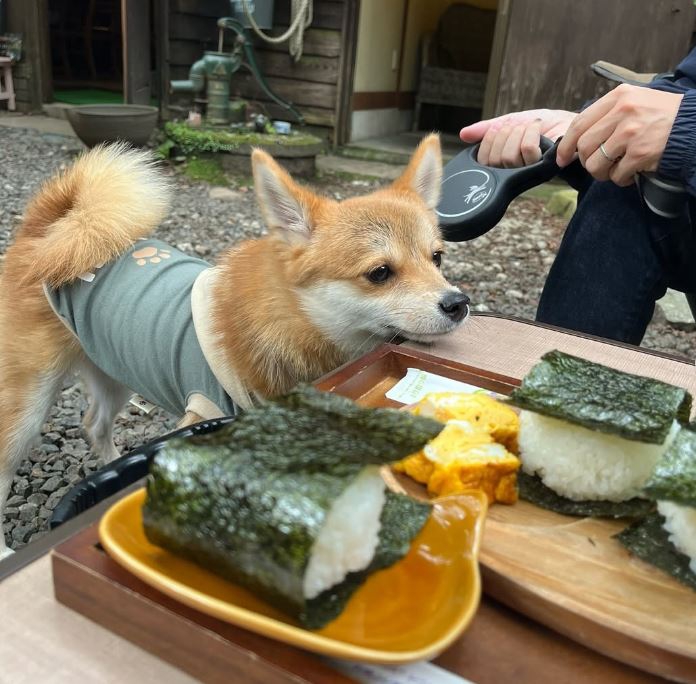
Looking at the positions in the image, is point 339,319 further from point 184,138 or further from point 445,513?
point 184,138

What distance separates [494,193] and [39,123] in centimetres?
566

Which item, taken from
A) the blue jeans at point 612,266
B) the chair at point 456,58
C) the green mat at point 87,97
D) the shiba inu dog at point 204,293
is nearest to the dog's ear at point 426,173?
the shiba inu dog at point 204,293

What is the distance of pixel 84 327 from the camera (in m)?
1.45

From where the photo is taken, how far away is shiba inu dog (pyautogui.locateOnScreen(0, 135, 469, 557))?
1.30 m

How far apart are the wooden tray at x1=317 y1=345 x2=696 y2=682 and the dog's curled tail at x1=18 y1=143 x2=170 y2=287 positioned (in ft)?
3.37

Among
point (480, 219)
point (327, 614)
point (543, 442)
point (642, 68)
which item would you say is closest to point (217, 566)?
point (327, 614)

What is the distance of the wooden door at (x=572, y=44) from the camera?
446 cm

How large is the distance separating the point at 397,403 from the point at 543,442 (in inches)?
11.4

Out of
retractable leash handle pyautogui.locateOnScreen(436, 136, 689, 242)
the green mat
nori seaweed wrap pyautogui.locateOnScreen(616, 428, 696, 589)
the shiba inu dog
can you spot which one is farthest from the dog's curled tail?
the green mat

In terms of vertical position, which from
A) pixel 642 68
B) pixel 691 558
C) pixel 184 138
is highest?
pixel 642 68

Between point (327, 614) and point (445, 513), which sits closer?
point (327, 614)

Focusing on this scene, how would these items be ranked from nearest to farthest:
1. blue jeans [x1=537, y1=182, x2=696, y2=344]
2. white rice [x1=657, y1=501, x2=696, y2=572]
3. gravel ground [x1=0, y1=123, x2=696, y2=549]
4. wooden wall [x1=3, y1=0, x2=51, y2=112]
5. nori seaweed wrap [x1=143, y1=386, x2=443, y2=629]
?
nori seaweed wrap [x1=143, y1=386, x2=443, y2=629] < white rice [x1=657, y1=501, x2=696, y2=572] < blue jeans [x1=537, y1=182, x2=696, y2=344] < gravel ground [x1=0, y1=123, x2=696, y2=549] < wooden wall [x1=3, y1=0, x2=51, y2=112]

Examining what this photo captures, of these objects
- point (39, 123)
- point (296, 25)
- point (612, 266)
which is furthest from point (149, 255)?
point (39, 123)

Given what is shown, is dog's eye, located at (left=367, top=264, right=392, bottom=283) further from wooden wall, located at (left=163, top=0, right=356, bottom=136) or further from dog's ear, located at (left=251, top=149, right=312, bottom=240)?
wooden wall, located at (left=163, top=0, right=356, bottom=136)
